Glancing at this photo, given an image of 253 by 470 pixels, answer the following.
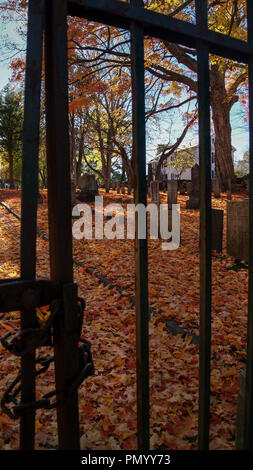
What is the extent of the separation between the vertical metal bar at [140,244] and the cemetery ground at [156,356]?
0.40 m

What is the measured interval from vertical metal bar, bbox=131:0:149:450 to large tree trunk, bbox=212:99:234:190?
49.1ft

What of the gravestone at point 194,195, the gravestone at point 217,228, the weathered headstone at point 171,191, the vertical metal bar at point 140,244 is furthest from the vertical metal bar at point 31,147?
the gravestone at point 194,195

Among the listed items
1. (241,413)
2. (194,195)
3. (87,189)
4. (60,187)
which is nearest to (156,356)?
(241,413)

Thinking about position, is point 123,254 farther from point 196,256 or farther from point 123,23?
point 123,23

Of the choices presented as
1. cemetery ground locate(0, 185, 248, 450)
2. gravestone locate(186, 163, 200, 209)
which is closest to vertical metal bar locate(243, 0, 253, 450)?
cemetery ground locate(0, 185, 248, 450)

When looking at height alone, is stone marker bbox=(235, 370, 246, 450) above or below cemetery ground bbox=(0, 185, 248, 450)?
above

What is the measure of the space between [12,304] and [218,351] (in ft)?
10.9

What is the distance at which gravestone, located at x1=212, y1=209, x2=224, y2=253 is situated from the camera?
776 centimetres

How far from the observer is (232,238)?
24.2 feet

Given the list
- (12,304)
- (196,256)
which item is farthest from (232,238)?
(12,304)

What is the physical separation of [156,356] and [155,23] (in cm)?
337

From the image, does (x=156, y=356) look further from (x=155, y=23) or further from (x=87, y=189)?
(x=87, y=189)

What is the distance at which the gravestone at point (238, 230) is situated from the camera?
6.92 meters

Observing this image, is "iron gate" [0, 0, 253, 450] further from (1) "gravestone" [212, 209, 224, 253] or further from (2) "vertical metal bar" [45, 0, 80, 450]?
(1) "gravestone" [212, 209, 224, 253]
